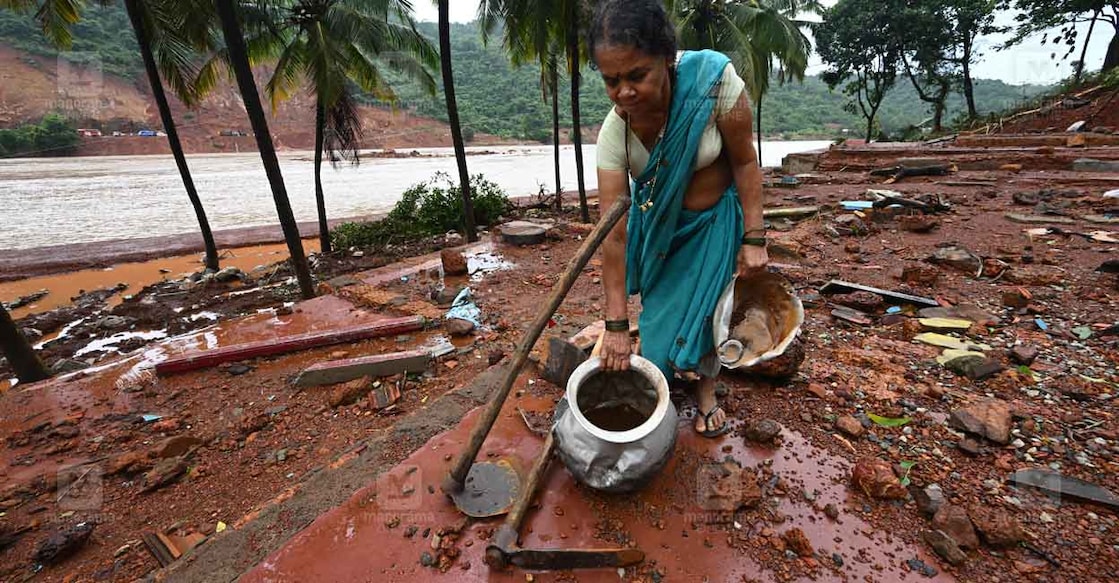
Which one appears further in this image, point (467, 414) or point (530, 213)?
point (530, 213)

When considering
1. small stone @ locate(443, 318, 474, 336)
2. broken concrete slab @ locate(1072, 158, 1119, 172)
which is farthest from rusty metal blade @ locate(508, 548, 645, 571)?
broken concrete slab @ locate(1072, 158, 1119, 172)

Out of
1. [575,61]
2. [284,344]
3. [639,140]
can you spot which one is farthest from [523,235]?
[639,140]

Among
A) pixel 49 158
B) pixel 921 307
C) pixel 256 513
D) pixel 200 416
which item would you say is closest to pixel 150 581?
pixel 256 513

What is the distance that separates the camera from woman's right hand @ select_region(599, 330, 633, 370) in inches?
65.8

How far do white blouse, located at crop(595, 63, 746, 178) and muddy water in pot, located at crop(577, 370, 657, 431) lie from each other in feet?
2.70

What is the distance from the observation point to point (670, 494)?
167cm

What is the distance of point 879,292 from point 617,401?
253 centimetres

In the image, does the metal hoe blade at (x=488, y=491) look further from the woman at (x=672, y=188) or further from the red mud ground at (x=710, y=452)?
the woman at (x=672, y=188)

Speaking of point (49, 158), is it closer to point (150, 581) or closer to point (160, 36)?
point (160, 36)

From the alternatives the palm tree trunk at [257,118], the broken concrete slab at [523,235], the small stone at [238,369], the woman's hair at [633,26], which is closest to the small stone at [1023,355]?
the woman's hair at [633,26]

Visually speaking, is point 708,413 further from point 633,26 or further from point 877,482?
point 633,26

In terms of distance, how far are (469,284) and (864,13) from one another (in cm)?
2319

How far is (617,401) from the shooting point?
6.31 feet

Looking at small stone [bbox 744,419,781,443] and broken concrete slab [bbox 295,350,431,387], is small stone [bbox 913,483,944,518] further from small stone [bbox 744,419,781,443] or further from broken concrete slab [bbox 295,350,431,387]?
broken concrete slab [bbox 295,350,431,387]
